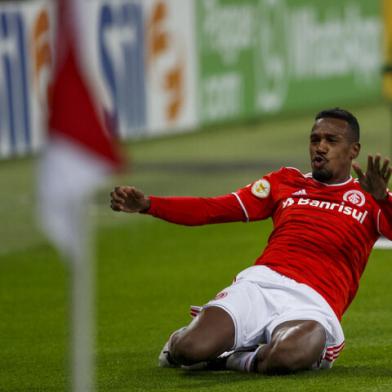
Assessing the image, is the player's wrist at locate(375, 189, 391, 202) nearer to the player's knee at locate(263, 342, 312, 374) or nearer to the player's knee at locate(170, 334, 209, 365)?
the player's knee at locate(263, 342, 312, 374)

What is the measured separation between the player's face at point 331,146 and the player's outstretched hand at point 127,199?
1.02m

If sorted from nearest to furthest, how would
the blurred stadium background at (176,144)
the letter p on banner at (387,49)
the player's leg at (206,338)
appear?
1. the player's leg at (206,338)
2. the blurred stadium background at (176,144)
3. the letter p on banner at (387,49)

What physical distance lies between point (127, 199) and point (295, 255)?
102 cm

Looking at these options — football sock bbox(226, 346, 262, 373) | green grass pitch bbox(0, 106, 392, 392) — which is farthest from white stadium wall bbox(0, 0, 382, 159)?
football sock bbox(226, 346, 262, 373)

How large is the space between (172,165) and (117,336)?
11.0 metres

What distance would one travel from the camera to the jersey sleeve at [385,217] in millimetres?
8734

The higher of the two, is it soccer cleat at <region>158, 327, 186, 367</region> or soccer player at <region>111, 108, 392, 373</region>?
soccer player at <region>111, 108, 392, 373</region>

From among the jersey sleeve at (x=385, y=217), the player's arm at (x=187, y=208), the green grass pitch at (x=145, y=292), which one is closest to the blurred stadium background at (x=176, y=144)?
the green grass pitch at (x=145, y=292)

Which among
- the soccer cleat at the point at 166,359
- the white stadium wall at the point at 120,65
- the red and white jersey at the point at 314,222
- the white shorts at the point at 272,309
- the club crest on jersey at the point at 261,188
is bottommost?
the white stadium wall at the point at 120,65

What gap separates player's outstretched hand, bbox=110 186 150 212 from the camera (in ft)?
28.6

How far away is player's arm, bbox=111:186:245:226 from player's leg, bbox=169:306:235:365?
615 mm

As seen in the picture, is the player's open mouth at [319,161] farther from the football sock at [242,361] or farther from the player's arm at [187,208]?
the football sock at [242,361]

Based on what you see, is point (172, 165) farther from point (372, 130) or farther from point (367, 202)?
point (367, 202)

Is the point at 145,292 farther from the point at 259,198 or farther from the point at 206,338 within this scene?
the point at 206,338
